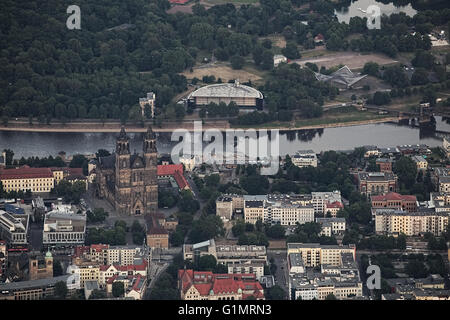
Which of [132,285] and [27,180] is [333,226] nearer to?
[132,285]

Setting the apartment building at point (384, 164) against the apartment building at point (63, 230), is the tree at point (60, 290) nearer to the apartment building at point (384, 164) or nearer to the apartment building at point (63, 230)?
the apartment building at point (63, 230)

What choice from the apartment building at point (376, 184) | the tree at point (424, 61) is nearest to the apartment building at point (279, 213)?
the apartment building at point (376, 184)

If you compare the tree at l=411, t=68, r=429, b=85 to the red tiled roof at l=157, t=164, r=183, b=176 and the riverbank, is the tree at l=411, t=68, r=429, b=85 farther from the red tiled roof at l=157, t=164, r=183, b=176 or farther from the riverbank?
the red tiled roof at l=157, t=164, r=183, b=176

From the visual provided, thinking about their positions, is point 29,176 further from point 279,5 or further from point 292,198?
point 279,5
